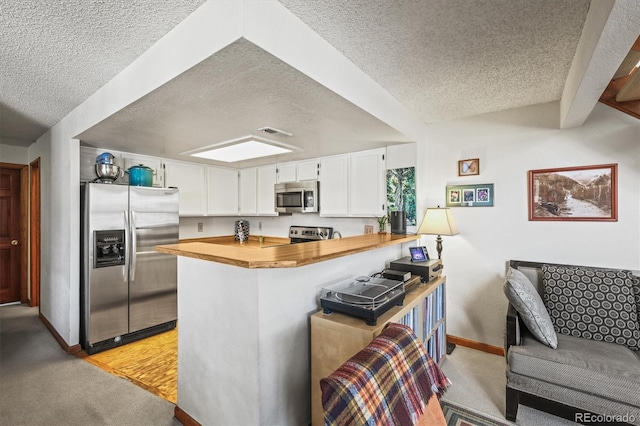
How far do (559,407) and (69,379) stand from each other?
3.70 metres

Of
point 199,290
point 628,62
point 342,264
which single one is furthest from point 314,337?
point 628,62

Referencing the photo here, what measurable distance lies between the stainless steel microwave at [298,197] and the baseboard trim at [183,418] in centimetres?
250

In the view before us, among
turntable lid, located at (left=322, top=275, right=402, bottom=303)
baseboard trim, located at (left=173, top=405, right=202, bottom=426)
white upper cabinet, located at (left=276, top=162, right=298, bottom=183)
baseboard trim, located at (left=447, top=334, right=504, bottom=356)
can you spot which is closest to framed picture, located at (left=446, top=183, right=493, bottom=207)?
baseboard trim, located at (left=447, top=334, right=504, bottom=356)

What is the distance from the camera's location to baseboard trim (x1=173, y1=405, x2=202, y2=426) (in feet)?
6.19

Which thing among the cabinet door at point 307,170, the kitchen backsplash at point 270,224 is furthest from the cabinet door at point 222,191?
the cabinet door at point 307,170

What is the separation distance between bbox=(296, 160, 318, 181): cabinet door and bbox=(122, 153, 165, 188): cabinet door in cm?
184

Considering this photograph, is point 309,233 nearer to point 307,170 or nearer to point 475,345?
point 307,170

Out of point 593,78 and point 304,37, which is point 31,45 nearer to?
point 304,37

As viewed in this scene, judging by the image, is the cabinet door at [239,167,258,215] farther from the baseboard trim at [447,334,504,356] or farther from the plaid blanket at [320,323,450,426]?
the plaid blanket at [320,323,450,426]

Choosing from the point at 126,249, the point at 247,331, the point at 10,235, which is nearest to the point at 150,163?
the point at 126,249

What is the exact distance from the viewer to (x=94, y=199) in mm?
2916

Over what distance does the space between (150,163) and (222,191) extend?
1.10 m

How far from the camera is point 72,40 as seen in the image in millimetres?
1646

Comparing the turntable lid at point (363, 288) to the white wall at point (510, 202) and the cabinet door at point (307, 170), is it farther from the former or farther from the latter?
the cabinet door at point (307, 170)
